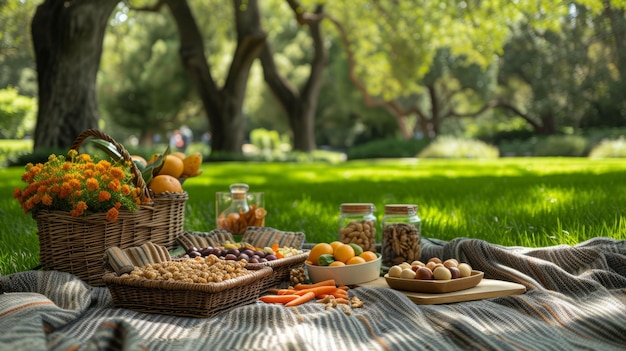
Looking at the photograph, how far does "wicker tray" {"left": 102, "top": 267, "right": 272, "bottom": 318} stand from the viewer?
12.0 ft

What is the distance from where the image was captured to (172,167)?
5355mm

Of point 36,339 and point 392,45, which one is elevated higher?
point 392,45

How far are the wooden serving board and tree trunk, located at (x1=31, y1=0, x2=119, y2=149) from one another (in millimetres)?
10002

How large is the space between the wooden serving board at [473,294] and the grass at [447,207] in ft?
4.61

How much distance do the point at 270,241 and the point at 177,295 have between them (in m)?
1.46

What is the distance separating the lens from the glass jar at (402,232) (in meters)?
4.86

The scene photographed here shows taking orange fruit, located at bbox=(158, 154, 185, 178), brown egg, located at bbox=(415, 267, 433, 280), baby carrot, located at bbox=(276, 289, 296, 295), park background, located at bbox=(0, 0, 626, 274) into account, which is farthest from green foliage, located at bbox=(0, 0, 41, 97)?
brown egg, located at bbox=(415, 267, 433, 280)

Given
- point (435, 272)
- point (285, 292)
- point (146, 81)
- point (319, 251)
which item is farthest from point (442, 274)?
point (146, 81)

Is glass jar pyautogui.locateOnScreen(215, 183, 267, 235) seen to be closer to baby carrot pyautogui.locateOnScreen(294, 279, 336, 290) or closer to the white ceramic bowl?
the white ceramic bowl

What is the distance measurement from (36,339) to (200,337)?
742 millimetres

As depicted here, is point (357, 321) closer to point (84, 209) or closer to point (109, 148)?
point (84, 209)

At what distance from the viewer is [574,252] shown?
466 centimetres

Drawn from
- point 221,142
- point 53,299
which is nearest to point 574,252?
point 53,299

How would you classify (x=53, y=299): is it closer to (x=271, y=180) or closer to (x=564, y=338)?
(x=564, y=338)
